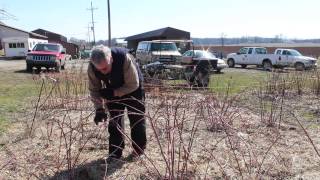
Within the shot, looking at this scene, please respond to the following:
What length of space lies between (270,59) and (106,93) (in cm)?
2296

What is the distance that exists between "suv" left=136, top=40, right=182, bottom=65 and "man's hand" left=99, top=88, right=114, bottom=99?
12.5 m

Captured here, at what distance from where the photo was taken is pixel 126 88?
425 centimetres

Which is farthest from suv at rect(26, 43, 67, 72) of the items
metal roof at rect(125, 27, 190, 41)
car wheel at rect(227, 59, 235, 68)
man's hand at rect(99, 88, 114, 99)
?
metal roof at rect(125, 27, 190, 41)

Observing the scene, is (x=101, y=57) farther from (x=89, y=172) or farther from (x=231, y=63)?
(x=231, y=63)

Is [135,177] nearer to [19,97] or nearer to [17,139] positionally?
[17,139]

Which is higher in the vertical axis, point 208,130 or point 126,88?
point 126,88

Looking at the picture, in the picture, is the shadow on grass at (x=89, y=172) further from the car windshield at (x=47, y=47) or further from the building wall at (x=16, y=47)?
the building wall at (x=16, y=47)

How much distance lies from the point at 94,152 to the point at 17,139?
3.85 ft

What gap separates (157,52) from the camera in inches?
700

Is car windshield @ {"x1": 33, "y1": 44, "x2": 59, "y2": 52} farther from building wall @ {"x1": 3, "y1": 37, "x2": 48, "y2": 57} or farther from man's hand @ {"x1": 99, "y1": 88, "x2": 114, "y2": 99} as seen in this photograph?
building wall @ {"x1": 3, "y1": 37, "x2": 48, "y2": 57}

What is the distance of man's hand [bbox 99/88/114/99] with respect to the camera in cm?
436

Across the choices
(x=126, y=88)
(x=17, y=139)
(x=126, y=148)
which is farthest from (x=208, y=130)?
(x=17, y=139)

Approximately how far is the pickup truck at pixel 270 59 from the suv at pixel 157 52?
755cm

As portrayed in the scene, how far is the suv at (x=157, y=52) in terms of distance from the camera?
17145mm
